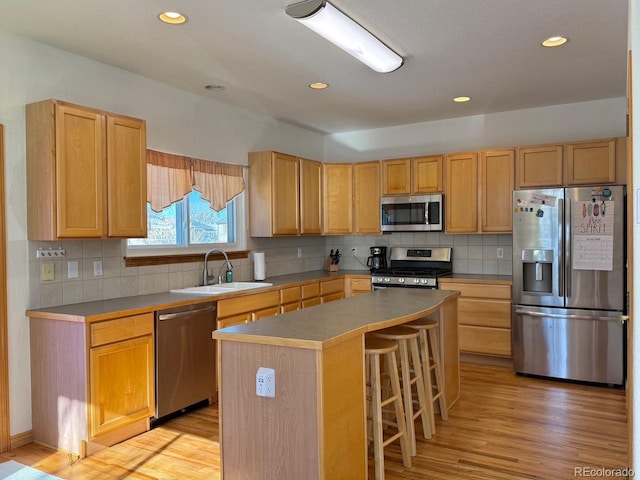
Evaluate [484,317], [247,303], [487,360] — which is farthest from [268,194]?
[487,360]

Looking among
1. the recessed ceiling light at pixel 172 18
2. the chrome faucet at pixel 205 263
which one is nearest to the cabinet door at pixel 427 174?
the chrome faucet at pixel 205 263

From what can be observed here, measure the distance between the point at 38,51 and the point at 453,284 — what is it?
4119 mm

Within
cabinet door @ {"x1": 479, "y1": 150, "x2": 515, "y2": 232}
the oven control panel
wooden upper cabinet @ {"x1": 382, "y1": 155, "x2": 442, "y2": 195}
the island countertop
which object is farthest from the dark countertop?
cabinet door @ {"x1": 479, "y1": 150, "x2": 515, "y2": 232}

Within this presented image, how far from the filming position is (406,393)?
3.01 m

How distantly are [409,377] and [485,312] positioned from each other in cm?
219

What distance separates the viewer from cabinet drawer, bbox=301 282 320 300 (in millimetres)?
5121

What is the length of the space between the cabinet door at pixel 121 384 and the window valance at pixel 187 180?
1.32m

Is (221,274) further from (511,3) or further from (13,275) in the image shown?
(511,3)

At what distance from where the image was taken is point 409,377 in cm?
305

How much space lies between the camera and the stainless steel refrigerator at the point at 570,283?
420cm

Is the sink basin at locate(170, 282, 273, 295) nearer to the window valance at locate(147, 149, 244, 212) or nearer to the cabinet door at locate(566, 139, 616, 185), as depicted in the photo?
the window valance at locate(147, 149, 244, 212)

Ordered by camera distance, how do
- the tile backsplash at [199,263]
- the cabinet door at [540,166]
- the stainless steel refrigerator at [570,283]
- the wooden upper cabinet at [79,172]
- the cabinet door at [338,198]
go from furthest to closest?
the cabinet door at [338,198] < the cabinet door at [540,166] < the stainless steel refrigerator at [570,283] < the tile backsplash at [199,263] < the wooden upper cabinet at [79,172]

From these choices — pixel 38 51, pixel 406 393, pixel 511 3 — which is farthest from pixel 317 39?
pixel 406 393

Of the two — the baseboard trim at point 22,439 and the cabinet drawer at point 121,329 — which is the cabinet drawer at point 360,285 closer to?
the cabinet drawer at point 121,329
